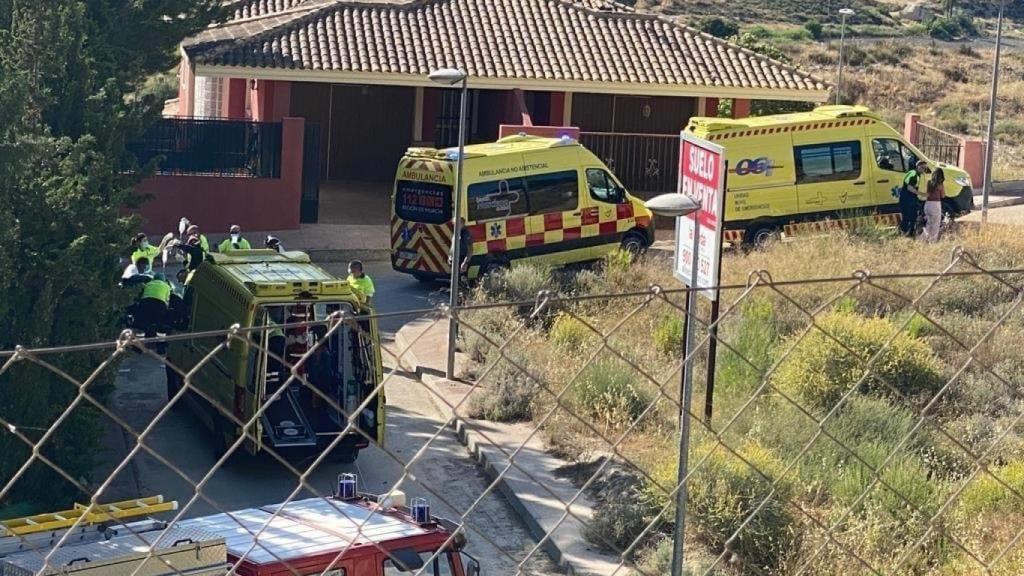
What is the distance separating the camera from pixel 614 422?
1352cm

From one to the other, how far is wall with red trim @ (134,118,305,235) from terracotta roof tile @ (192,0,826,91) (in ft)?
5.74

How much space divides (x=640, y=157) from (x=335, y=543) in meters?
20.4

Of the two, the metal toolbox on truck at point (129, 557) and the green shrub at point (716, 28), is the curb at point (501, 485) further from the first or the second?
the green shrub at point (716, 28)

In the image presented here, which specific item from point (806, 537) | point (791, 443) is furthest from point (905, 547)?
point (791, 443)

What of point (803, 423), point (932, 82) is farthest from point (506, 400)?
point (932, 82)

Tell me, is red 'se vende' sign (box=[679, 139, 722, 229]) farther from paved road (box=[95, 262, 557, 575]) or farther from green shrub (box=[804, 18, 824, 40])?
green shrub (box=[804, 18, 824, 40])

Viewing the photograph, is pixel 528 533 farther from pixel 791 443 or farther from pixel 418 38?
pixel 418 38

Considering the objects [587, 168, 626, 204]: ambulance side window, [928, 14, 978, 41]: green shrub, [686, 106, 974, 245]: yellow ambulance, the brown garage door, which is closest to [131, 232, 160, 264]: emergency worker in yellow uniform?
[587, 168, 626, 204]: ambulance side window

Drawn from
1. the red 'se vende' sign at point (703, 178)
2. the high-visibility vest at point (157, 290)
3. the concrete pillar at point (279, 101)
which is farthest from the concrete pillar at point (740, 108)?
the red 'se vende' sign at point (703, 178)

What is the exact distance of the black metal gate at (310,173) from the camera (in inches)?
986

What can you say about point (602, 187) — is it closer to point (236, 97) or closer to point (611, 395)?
point (611, 395)

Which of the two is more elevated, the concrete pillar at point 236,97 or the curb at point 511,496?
the concrete pillar at point 236,97

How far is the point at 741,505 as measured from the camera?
34.3ft

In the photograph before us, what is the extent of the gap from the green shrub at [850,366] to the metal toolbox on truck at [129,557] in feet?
23.6
